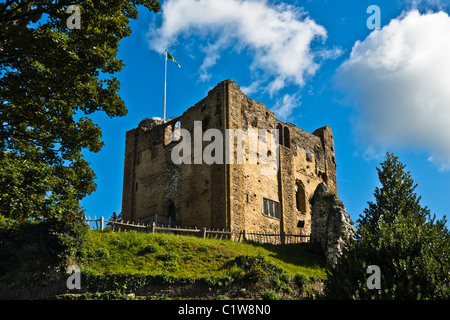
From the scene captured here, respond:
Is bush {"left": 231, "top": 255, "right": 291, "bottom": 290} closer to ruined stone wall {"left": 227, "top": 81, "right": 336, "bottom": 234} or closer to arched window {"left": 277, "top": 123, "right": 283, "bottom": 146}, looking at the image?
ruined stone wall {"left": 227, "top": 81, "right": 336, "bottom": 234}

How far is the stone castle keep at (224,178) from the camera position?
34.4 metres

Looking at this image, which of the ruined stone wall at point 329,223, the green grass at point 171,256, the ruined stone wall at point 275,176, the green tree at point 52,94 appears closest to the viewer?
the green tree at point 52,94

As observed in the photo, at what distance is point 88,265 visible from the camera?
2355 cm

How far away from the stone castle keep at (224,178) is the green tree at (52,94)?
16760 mm

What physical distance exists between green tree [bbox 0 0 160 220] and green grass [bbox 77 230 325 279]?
21.0ft

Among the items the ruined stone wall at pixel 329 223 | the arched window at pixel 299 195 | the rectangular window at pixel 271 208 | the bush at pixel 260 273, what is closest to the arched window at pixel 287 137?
the arched window at pixel 299 195

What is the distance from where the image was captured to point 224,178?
34062 millimetres

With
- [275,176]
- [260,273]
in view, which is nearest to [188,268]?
[260,273]

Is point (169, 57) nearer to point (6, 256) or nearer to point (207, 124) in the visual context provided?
point (207, 124)

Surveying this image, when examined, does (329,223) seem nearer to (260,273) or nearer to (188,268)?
(260,273)

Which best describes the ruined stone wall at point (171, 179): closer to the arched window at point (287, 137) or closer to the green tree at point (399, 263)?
the arched window at point (287, 137)

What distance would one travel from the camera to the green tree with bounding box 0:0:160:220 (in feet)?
50.8

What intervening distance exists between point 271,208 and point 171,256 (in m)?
13.6
